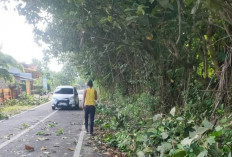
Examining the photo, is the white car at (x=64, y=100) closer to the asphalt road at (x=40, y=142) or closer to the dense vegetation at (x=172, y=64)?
the dense vegetation at (x=172, y=64)

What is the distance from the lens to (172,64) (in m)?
7.68

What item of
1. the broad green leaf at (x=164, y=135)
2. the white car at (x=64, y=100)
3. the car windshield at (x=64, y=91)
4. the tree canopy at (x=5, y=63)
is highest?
the tree canopy at (x=5, y=63)

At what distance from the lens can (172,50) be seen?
612cm

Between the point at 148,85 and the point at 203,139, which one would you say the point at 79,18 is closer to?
the point at 148,85

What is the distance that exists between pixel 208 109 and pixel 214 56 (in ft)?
3.78

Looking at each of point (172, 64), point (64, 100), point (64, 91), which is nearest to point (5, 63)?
point (64, 100)

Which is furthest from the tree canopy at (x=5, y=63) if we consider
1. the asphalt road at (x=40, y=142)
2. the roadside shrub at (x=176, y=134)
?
the roadside shrub at (x=176, y=134)

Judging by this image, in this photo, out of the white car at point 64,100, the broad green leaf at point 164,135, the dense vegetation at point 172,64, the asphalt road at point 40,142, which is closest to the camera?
the dense vegetation at point 172,64

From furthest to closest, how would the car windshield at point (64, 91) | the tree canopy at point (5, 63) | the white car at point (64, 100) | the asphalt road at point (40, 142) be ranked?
the car windshield at point (64, 91), the white car at point (64, 100), the tree canopy at point (5, 63), the asphalt road at point (40, 142)

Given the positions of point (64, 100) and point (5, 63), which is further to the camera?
point (64, 100)

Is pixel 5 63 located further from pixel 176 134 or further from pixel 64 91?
pixel 176 134

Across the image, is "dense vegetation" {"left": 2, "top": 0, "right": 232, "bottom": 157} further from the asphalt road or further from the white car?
the white car

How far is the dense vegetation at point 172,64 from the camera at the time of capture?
355 centimetres

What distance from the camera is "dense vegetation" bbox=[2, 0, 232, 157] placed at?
3.55 m
